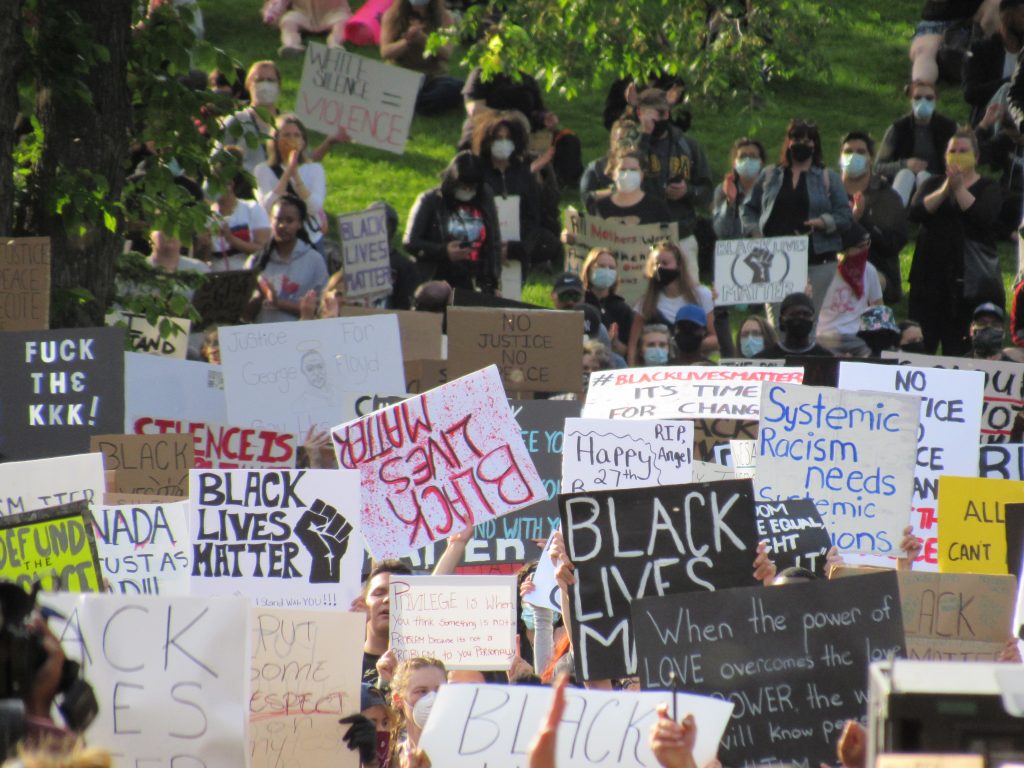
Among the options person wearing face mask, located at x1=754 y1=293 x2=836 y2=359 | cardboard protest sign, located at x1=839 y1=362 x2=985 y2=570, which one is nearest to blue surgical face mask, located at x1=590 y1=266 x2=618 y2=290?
person wearing face mask, located at x1=754 y1=293 x2=836 y2=359

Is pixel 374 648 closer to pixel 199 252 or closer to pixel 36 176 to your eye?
pixel 36 176

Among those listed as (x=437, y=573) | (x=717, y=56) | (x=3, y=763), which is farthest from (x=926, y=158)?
(x=3, y=763)

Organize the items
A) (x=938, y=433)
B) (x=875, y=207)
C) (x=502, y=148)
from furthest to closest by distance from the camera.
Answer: (x=875, y=207) → (x=502, y=148) → (x=938, y=433)

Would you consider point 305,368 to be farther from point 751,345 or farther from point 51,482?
point 751,345

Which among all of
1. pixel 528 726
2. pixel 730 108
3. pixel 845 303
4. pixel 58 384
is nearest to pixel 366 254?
pixel 845 303

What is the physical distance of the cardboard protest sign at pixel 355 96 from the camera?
1426 cm

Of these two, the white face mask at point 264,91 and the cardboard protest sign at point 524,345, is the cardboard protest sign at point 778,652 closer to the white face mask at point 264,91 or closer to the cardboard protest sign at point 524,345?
the cardboard protest sign at point 524,345

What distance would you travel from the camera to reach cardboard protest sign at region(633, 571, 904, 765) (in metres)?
5.64

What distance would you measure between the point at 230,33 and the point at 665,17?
7.41 meters

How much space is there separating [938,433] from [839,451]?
0.83 meters

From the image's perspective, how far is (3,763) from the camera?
Answer: 3688mm

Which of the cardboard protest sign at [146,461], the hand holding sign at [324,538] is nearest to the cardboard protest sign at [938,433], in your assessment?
the hand holding sign at [324,538]

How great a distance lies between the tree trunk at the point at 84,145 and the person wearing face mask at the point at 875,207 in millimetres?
6562

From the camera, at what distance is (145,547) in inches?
297
